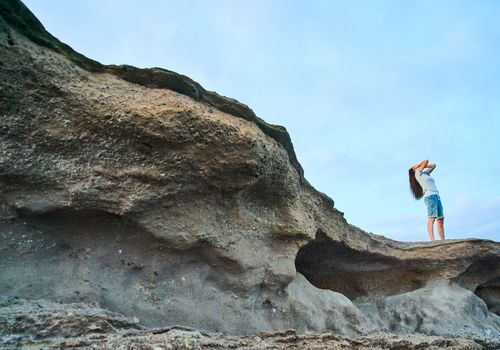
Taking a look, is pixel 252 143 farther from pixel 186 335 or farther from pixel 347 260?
pixel 347 260

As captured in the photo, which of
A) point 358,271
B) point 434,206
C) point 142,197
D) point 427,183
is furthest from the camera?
point 427,183

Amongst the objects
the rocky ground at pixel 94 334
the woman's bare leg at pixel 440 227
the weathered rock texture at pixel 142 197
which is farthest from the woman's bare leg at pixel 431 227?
the rocky ground at pixel 94 334

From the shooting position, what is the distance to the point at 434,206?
6.36 metres

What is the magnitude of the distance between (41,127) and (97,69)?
0.63 m

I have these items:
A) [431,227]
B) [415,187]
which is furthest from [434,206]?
[415,187]

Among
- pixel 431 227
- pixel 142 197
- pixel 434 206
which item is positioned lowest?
pixel 142 197

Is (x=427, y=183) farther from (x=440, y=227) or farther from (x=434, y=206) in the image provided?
(x=440, y=227)

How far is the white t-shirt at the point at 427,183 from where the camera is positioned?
21.1 ft

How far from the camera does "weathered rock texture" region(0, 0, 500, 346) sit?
2.62 m

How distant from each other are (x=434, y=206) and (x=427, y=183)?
1.20 ft

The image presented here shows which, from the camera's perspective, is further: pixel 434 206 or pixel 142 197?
Answer: pixel 434 206

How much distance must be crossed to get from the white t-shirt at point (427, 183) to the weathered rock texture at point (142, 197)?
3.28 m

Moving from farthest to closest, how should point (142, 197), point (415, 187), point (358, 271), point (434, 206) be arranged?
point (415, 187)
point (434, 206)
point (358, 271)
point (142, 197)

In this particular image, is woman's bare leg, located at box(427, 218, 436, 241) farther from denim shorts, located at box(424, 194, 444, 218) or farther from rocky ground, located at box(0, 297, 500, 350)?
rocky ground, located at box(0, 297, 500, 350)
